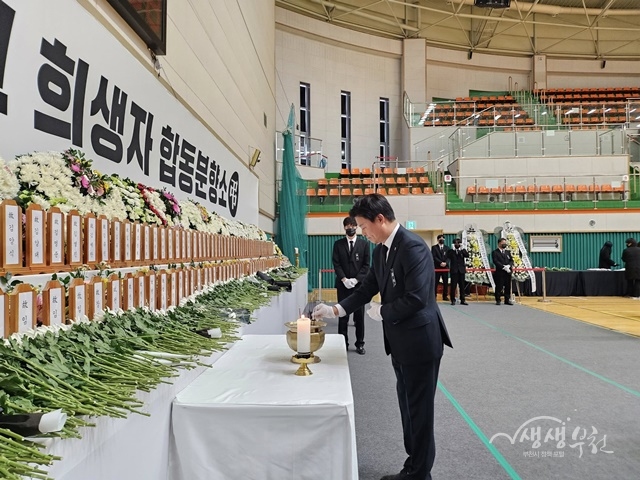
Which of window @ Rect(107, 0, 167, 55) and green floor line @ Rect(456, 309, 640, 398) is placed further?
green floor line @ Rect(456, 309, 640, 398)

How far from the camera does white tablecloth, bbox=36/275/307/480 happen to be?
35.8 inches

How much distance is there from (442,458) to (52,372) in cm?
201

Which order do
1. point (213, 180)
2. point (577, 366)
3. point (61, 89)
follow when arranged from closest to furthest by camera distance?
point (61, 89)
point (577, 366)
point (213, 180)

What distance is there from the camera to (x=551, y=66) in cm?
1897

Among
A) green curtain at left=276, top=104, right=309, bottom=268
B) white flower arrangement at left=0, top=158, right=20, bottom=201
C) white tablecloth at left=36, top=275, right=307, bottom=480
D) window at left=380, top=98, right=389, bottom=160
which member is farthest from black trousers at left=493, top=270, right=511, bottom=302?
window at left=380, top=98, right=389, bottom=160

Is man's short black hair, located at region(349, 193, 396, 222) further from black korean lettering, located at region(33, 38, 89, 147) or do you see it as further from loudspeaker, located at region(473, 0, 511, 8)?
loudspeaker, located at region(473, 0, 511, 8)

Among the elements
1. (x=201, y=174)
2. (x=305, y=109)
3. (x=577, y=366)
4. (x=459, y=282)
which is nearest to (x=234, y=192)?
(x=201, y=174)

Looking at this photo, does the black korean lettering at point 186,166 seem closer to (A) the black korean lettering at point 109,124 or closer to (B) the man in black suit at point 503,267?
(A) the black korean lettering at point 109,124

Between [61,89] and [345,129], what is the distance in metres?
15.2

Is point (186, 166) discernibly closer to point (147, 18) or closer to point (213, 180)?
point (213, 180)

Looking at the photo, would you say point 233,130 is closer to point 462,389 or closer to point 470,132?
point 462,389

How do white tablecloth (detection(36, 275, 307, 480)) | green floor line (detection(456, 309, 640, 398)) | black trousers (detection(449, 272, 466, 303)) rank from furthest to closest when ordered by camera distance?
black trousers (detection(449, 272, 466, 303)) → green floor line (detection(456, 309, 640, 398)) → white tablecloth (detection(36, 275, 307, 480))

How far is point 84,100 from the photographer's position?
241 centimetres

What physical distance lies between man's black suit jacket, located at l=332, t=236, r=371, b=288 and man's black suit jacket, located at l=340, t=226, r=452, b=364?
2.90m
